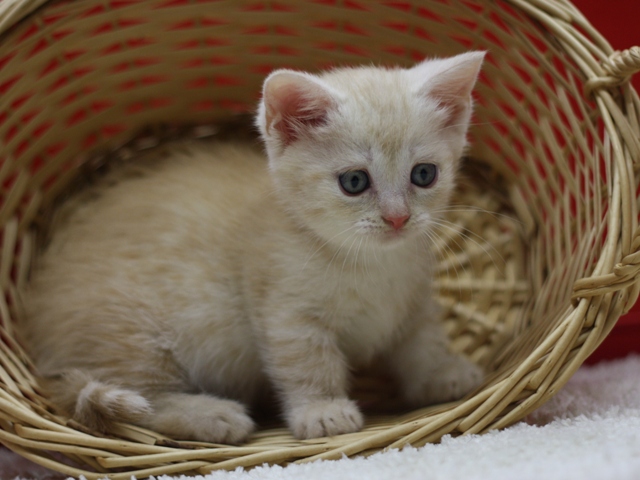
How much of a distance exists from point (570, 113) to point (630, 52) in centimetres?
28

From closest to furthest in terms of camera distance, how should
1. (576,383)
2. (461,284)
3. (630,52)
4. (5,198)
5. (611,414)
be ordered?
1. (630,52)
2. (611,414)
3. (576,383)
4. (5,198)
5. (461,284)

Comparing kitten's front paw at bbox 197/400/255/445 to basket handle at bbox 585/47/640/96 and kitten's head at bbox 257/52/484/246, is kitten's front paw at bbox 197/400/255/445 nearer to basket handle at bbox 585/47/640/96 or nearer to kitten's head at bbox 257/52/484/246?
kitten's head at bbox 257/52/484/246

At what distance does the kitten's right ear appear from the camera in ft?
→ 4.40

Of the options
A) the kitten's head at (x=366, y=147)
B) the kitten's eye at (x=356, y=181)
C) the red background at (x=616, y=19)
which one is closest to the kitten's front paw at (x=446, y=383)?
the kitten's head at (x=366, y=147)

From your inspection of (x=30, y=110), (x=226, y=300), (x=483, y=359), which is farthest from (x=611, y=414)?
(x=30, y=110)

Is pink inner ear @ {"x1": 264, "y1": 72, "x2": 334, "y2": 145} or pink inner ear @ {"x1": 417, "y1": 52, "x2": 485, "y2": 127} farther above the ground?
pink inner ear @ {"x1": 264, "y1": 72, "x2": 334, "y2": 145}

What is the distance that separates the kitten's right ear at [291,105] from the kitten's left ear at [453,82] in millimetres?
234

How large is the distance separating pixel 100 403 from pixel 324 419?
497 millimetres

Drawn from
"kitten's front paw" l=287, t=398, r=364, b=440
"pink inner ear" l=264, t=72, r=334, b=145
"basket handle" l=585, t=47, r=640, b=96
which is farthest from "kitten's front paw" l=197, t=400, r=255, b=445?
"basket handle" l=585, t=47, r=640, b=96

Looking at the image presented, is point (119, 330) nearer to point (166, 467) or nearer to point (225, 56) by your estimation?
point (166, 467)

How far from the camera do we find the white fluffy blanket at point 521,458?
107 centimetres

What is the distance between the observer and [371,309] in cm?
154

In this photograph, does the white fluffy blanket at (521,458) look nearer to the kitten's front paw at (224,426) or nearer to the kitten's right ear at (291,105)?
the kitten's front paw at (224,426)

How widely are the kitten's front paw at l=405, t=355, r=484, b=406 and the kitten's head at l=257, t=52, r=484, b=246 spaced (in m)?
0.40
